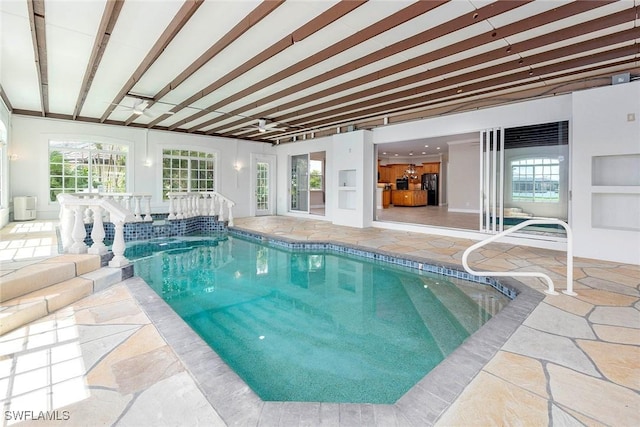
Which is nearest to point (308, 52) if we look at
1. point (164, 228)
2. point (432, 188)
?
point (164, 228)

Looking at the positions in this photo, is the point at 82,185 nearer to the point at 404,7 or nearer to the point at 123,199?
the point at 123,199

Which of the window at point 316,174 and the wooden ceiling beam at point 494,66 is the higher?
the wooden ceiling beam at point 494,66

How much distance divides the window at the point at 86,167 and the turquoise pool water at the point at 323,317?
4.18 meters

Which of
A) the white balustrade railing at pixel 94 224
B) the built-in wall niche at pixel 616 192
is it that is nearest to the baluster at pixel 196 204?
the white balustrade railing at pixel 94 224

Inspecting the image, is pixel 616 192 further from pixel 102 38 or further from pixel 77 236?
pixel 77 236

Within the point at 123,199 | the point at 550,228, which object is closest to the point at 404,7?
the point at 550,228

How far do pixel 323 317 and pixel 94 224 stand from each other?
2956mm

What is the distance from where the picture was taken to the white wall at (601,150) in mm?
4297

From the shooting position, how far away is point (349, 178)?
846 centimetres

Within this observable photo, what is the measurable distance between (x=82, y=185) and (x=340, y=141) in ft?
22.8

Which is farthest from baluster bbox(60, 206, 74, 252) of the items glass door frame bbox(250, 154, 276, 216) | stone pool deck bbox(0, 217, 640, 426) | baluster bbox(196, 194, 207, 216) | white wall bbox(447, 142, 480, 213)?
white wall bbox(447, 142, 480, 213)

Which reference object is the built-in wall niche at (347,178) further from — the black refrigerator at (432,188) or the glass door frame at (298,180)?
the black refrigerator at (432,188)

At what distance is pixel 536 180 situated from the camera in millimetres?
5555

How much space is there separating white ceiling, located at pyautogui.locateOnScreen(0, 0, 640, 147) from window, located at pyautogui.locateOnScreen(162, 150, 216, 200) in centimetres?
265
